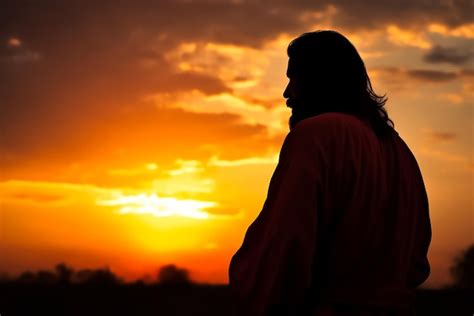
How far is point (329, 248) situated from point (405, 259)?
512mm

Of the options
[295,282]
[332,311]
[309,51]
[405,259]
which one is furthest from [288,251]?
[309,51]

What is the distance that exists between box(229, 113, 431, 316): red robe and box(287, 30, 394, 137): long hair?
0.66 ft

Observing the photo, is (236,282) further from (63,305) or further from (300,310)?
(63,305)

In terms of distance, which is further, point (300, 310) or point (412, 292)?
point (412, 292)

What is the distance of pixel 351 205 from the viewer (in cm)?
317

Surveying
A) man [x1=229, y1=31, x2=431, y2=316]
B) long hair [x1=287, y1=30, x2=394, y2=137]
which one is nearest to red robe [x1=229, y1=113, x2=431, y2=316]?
man [x1=229, y1=31, x2=431, y2=316]

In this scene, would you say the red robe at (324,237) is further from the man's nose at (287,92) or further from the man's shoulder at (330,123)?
the man's nose at (287,92)

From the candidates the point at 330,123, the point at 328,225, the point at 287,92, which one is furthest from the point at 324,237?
the point at 287,92

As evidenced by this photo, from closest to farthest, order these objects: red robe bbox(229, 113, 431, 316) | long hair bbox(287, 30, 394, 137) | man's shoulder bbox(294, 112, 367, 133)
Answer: red robe bbox(229, 113, 431, 316) → man's shoulder bbox(294, 112, 367, 133) → long hair bbox(287, 30, 394, 137)

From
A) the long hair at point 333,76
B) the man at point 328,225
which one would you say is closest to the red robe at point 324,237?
the man at point 328,225

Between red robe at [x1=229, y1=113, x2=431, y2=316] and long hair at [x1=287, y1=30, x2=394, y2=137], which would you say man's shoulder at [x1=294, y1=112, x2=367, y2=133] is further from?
long hair at [x1=287, y1=30, x2=394, y2=137]

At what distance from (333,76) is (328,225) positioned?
84cm

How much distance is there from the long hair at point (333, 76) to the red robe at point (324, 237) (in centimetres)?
20

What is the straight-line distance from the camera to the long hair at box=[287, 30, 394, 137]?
140 inches
